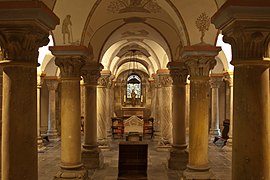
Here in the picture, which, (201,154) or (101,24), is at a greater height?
(101,24)

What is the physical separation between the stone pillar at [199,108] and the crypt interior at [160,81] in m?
0.02

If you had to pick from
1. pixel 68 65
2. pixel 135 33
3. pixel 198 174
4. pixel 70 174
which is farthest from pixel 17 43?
pixel 135 33

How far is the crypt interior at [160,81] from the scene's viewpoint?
171 inches

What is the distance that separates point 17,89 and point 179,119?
7818mm

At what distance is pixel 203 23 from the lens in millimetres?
7977

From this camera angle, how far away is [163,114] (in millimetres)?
14836

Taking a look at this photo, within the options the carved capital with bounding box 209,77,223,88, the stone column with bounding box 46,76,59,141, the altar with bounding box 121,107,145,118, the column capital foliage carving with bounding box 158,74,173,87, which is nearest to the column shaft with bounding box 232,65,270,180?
the column capital foliage carving with bounding box 158,74,173,87

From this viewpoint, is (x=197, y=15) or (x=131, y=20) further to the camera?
(x=131, y=20)

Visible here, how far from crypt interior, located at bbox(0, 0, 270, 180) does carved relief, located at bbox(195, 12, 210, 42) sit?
24mm

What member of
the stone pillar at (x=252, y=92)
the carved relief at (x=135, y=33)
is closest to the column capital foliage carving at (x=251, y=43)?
the stone pillar at (x=252, y=92)

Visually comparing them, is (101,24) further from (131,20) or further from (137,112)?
(137,112)

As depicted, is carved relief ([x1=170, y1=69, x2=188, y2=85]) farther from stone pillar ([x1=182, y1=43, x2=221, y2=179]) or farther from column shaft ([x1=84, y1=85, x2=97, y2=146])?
stone pillar ([x1=182, y1=43, x2=221, y2=179])

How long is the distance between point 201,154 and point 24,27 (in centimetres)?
537

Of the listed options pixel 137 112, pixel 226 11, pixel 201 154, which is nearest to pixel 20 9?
pixel 226 11
